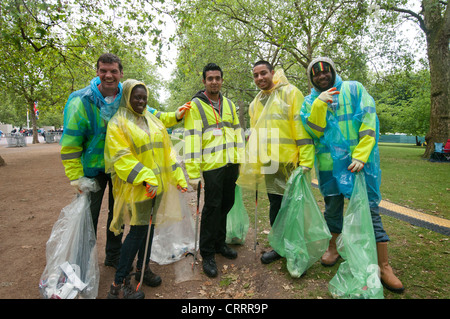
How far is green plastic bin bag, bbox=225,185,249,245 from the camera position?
3.28m

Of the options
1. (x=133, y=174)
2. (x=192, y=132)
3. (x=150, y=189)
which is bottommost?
(x=150, y=189)

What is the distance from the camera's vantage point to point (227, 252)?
3.05 meters

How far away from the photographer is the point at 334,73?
2590mm

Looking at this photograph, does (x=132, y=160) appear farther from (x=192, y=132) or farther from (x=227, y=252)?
(x=227, y=252)

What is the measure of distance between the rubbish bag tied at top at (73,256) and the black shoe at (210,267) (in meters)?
1.01

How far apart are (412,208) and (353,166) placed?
331 centimetres

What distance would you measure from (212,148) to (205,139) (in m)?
0.12

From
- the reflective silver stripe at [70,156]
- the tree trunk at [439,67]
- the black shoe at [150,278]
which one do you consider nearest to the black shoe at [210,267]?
the black shoe at [150,278]

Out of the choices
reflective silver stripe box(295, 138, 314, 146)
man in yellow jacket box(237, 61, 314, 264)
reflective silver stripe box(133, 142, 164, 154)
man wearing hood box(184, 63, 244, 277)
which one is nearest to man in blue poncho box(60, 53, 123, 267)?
reflective silver stripe box(133, 142, 164, 154)

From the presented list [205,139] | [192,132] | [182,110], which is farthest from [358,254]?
[182,110]

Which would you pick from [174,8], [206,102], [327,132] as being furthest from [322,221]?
[174,8]

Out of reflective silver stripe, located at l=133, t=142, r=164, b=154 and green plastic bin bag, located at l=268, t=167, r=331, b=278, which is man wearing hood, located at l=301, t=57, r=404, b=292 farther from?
reflective silver stripe, located at l=133, t=142, r=164, b=154

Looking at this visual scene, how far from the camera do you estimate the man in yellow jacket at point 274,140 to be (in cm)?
265

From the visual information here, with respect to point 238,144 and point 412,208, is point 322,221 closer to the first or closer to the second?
point 238,144
